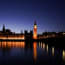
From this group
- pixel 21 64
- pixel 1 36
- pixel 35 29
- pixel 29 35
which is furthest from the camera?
pixel 29 35

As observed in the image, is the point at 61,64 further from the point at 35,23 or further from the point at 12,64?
the point at 35,23

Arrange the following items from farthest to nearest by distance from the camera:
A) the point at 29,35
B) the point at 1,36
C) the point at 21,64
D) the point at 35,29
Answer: the point at 29,35, the point at 1,36, the point at 35,29, the point at 21,64

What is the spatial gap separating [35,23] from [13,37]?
10.9 m

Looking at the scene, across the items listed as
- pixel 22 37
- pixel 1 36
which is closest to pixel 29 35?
pixel 22 37

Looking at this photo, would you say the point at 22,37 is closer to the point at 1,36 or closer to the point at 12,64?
the point at 1,36

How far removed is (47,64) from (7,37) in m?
43.0

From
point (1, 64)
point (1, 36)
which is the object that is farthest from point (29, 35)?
point (1, 64)

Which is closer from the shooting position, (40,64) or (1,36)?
(40,64)

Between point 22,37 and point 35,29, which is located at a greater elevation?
point 35,29

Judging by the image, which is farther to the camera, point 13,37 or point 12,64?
point 13,37

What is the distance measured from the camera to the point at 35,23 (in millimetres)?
47750

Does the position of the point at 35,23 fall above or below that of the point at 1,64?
above

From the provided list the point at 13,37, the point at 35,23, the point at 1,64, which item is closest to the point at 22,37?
the point at 13,37

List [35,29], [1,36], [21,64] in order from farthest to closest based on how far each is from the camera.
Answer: [1,36], [35,29], [21,64]
